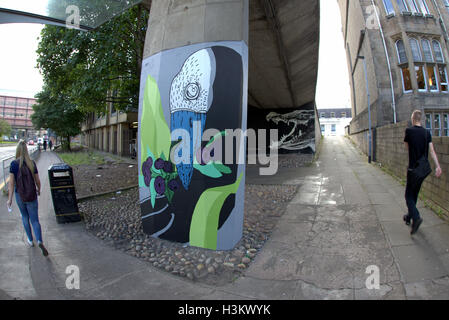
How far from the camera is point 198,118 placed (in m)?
3.91

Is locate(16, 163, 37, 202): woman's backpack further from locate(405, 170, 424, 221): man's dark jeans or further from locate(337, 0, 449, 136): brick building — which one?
locate(337, 0, 449, 136): brick building

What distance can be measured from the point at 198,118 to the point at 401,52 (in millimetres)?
23498

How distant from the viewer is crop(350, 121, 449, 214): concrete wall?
478cm

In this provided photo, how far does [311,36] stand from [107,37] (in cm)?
760

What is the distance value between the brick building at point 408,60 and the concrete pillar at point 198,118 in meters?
19.4

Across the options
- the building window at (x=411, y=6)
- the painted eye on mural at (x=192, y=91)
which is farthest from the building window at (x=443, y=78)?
the painted eye on mural at (x=192, y=91)

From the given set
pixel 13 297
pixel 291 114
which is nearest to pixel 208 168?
pixel 13 297

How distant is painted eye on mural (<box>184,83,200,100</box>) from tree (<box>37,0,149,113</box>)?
21.2ft

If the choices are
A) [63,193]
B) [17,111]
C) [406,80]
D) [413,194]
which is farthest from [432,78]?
[17,111]

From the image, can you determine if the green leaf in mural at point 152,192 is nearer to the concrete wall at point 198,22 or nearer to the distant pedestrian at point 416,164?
the concrete wall at point 198,22

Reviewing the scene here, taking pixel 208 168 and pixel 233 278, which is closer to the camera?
pixel 233 278

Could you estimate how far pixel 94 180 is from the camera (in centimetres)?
1041

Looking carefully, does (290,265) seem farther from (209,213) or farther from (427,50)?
(427,50)
